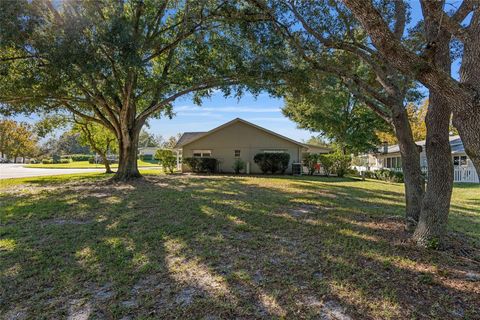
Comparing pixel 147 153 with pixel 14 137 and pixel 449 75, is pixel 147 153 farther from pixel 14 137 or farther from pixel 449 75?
pixel 449 75

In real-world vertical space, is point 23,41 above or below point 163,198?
above

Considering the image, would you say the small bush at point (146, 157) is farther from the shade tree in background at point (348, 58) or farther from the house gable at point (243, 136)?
the shade tree in background at point (348, 58)

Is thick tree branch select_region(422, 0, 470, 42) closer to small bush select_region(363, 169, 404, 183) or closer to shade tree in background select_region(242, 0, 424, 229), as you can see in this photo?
shade tree in background select_region(242, 0, 424, 229)

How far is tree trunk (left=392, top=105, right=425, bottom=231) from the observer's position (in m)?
5.27

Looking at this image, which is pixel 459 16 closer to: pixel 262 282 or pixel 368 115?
pixel 262 282

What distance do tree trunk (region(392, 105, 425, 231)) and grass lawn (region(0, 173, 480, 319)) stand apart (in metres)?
0.45

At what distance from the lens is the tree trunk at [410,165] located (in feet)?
17.3

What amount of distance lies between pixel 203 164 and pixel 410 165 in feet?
54.9

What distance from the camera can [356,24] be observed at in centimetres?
721

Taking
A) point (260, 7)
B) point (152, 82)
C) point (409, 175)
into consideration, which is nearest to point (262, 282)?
point (409, 175)

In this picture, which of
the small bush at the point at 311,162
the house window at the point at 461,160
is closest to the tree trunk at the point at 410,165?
the small bush at the point at 311,162

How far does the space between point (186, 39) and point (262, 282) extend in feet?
37.7

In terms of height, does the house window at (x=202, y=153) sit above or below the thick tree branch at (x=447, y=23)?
below

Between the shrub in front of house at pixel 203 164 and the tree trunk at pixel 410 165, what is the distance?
16.5 metres
